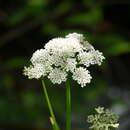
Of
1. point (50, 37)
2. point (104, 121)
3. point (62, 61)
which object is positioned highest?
point (50, 37)

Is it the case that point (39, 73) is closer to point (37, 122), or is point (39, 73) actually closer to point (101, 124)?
point (101, 124)

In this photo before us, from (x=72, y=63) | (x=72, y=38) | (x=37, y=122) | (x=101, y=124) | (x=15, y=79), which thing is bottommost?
(x=101, y=124)

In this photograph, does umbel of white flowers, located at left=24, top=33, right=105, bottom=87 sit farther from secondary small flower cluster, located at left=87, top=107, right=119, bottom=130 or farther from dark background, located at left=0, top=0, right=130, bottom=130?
dark background, located at left=0, top=0, right=130, bottom=130

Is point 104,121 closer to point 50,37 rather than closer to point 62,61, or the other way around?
point 62,61

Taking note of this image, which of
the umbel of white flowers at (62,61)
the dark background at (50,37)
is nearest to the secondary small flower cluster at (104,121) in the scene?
the umbel of white flowers at (62,61)

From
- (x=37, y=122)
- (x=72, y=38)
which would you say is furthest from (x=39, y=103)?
(x=72, y=38)

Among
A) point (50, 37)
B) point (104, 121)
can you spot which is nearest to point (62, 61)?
point (104, 121)
